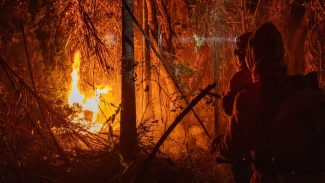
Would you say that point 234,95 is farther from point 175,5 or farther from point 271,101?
point 175,5

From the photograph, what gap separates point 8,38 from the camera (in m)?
7.88

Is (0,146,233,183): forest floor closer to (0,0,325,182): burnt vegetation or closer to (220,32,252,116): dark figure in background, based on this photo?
(0,0,325,182): burnt vegetation

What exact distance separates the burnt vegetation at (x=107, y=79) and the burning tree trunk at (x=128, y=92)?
0.02 metres

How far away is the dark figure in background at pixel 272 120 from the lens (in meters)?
2.50

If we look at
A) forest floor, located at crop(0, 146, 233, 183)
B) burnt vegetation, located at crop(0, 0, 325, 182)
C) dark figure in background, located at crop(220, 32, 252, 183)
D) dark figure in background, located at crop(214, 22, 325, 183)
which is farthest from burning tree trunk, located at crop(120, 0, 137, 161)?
dark figure in background, located at crop(214, 22, 325, 183)

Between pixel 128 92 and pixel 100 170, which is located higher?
pixel 128 92

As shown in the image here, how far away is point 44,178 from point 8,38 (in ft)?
12.3

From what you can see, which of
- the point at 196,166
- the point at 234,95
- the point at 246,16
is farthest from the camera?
the point at 246,16

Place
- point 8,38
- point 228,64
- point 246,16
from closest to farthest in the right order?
point 8,38, point 246,16, point 228,64

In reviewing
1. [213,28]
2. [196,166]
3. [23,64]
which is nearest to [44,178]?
[196,166]

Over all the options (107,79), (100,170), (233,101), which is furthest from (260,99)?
(107,79)

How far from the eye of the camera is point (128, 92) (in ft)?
18.8

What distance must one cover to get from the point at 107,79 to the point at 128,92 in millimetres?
2383

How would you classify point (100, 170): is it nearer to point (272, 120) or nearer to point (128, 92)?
point (128, 92)
